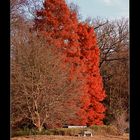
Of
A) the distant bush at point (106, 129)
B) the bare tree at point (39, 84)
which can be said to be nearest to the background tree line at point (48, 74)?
the bare tree at point (39, 84)

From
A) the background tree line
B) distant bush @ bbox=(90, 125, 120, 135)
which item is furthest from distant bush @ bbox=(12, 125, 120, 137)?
the background tree line

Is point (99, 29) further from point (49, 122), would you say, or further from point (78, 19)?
point (49, 122)

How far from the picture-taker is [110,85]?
812 cm

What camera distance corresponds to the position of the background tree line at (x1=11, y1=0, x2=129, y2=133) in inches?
251

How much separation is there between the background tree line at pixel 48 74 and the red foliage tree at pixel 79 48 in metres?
0.23

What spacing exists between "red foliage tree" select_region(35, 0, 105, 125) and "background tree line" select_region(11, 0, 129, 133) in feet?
0.75

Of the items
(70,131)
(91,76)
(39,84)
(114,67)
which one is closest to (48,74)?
(39,84)

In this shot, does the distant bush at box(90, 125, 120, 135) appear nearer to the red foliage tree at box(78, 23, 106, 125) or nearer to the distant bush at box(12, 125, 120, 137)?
the distant bush at box(12, 125, 120, 137)

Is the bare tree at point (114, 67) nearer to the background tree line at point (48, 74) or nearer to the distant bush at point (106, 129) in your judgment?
the background tree line at point (48, 74)

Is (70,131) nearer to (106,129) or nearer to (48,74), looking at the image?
(106,129)

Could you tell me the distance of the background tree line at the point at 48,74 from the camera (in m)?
6.38

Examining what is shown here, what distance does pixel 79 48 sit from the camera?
304 inches

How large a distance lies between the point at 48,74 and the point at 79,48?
1.33 meters
